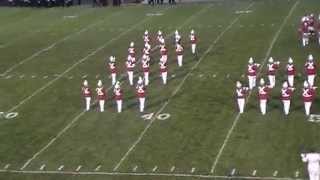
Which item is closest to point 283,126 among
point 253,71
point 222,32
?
point 253,71

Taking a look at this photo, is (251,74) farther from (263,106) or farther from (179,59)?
(179,59)

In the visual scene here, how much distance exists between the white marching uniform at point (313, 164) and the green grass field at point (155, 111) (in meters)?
1.05

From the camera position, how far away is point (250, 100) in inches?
805

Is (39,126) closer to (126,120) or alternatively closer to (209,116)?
(126,120)

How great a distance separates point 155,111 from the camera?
20.0 metres

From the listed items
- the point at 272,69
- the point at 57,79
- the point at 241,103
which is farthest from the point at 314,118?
the point at 57,79

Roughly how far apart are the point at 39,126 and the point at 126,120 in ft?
7.51

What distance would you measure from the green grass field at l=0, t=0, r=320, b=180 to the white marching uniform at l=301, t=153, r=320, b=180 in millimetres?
1054

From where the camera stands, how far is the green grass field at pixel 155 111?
1625 cm

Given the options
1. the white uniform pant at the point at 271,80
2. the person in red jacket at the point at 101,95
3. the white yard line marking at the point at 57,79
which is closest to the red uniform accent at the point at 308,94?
the white uniform pant at the point at 271,80

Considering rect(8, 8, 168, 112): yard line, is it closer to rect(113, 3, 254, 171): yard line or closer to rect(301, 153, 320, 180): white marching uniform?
rect(113, 3, 254, 171): yard line

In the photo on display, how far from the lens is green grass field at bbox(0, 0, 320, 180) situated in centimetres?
1625

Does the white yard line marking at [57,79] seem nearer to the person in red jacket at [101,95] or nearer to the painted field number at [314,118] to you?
the person in red jacket at [101,95]

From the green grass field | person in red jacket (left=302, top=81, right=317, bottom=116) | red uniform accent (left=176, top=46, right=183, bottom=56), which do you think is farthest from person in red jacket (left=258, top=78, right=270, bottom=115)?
red uniform accent (left=176, top=46, right=183, bottom=56)
